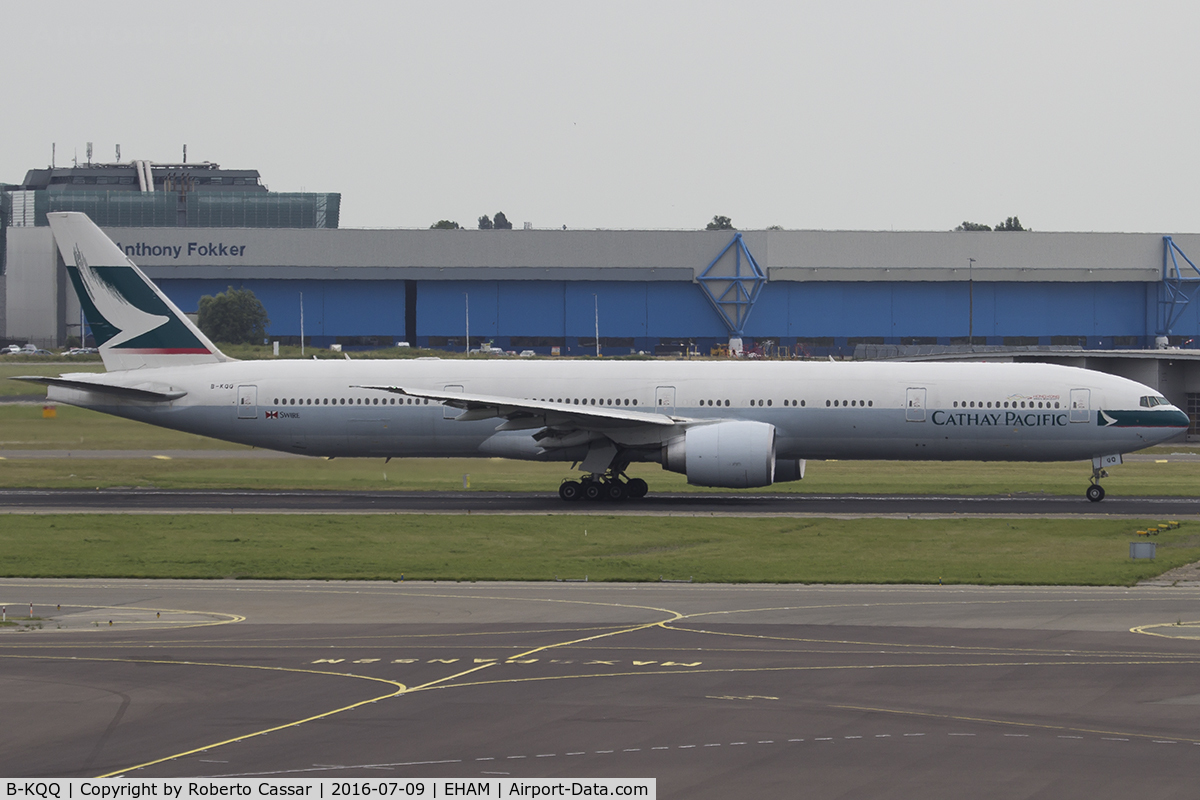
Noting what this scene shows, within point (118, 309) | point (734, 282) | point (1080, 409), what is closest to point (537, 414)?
point (118, 309)

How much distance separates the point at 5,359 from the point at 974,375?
9129 cm

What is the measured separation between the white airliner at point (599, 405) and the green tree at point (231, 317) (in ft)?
241

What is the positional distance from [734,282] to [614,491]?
8509 cm

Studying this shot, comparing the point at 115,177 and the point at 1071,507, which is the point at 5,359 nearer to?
the point at 115,177

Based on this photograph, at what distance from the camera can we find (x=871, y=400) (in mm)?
43188

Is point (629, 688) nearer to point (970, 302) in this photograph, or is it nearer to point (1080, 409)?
point (1080, 409)

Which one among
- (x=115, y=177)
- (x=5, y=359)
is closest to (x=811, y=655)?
(x=5, y=359)

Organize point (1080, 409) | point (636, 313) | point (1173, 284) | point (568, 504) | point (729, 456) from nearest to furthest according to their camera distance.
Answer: point (729, 456) < point (568, 504) < point (1080, 409) < point (636, 313) < point (1173, 284)

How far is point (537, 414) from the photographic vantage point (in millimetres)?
41406

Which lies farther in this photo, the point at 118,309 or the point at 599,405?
the point at 118,309

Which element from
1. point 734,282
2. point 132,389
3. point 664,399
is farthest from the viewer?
point 734,282

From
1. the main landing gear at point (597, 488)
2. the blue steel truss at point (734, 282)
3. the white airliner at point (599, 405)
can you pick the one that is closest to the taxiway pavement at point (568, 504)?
the main landing gear at point (597, 488)
